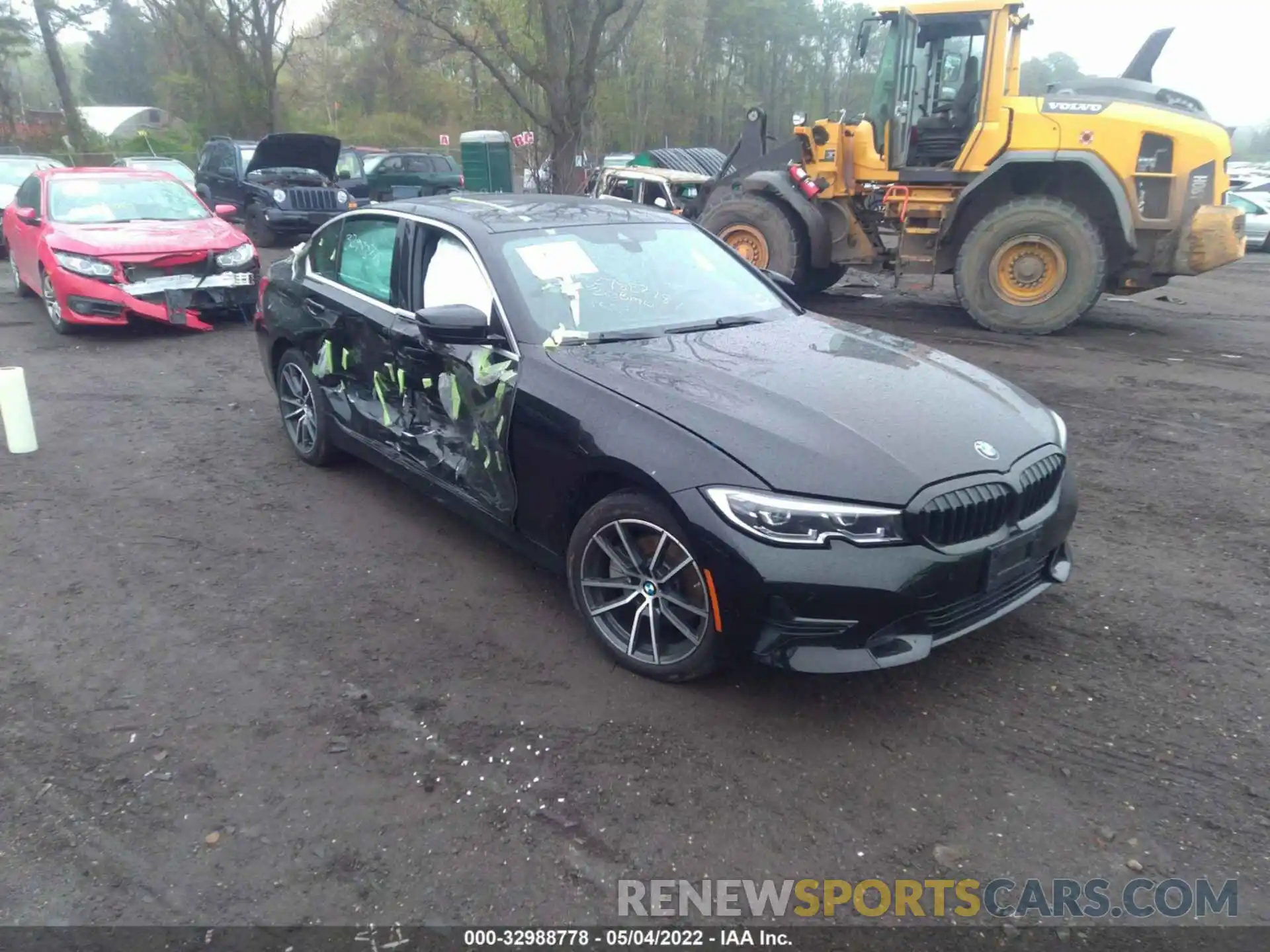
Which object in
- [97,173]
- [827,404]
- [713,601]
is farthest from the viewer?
[97,173]

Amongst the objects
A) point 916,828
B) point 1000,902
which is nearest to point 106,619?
point 916,828

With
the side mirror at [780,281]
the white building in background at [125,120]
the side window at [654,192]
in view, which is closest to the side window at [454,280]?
the side mirror at [780,281]

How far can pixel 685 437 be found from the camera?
3.28 meters

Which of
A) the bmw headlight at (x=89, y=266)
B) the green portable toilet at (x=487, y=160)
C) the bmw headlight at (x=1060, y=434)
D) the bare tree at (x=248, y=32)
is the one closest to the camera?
the bmw headlight at (x=1060, y=434)

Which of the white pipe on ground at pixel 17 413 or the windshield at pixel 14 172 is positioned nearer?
the white pipe on ground at pixel 17 413

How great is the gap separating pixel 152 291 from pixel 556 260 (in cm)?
661

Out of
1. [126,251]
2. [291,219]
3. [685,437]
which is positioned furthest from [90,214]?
[685,437]

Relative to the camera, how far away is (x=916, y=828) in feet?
9.29

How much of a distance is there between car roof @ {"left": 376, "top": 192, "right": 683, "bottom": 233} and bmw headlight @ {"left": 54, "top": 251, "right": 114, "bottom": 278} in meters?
5.29

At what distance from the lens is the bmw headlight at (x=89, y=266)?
906cm

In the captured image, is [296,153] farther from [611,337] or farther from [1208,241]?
[611,337]

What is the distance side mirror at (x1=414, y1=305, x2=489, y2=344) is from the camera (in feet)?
13.1

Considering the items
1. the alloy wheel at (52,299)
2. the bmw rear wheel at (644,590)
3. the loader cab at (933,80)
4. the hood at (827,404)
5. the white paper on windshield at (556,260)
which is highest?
the loader cab at (933,80)

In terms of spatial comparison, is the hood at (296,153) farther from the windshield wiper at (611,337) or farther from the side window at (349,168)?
the windshield wiper at (611,337)
